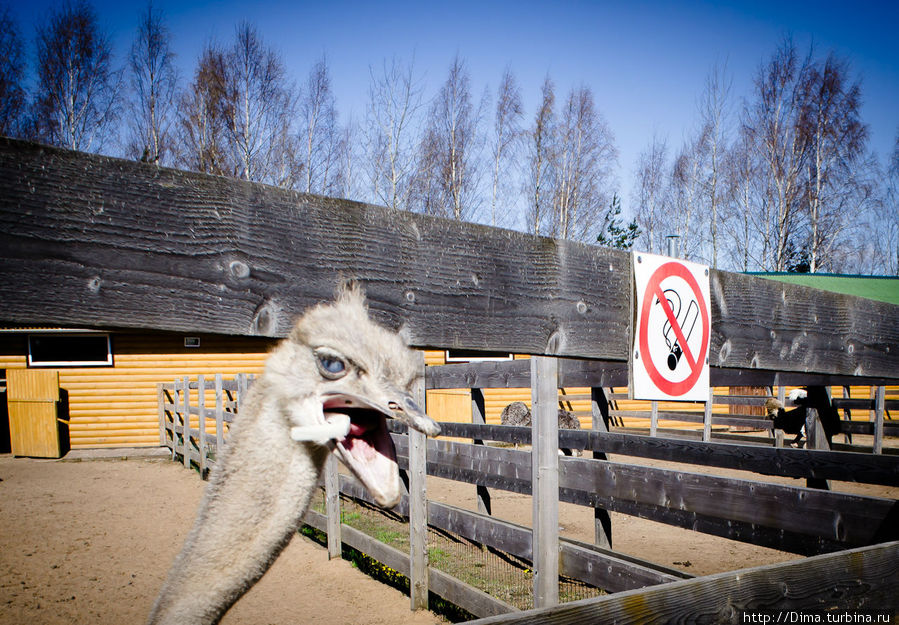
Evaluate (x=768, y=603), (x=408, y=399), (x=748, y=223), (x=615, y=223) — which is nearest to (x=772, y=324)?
(x=768, y=603)

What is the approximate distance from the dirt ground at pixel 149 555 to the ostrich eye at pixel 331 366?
182 inches

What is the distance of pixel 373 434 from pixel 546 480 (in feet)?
9.53

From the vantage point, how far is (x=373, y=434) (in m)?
0.98

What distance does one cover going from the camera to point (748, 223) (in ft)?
81.5

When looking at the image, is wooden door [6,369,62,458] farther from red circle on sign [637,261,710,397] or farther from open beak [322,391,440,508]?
open beak [322,391,440,508]

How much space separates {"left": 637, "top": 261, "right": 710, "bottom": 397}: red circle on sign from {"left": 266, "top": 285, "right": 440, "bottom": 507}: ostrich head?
3.77 ft

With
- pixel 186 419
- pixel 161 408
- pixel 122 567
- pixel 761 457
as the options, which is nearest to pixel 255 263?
pixel 761 457

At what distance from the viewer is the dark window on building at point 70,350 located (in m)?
14.7

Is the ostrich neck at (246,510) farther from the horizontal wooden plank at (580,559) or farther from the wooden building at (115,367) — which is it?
the wooden building at (115,367)

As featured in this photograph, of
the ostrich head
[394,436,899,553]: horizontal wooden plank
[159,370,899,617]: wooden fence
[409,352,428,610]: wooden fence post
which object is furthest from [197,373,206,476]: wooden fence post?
the ostrich head

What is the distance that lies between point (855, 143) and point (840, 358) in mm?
25225

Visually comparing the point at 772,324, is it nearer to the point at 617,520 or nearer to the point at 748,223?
the point at 617,520

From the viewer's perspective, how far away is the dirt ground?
211 inches

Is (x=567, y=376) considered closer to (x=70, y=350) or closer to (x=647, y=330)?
(x=647, y=330)
